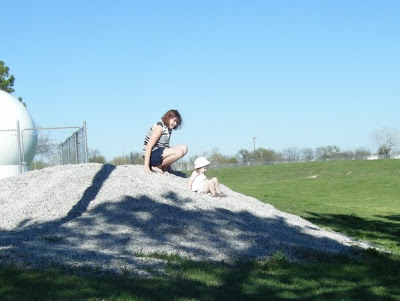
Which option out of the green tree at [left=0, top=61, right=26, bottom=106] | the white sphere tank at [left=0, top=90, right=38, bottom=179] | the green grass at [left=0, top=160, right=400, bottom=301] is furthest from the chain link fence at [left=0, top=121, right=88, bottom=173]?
the green tree at [left=0, top=61, right=26, bottom=106]

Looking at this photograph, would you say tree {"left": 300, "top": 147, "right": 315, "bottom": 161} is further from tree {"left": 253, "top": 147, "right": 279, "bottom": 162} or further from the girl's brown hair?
the girl's brown hair

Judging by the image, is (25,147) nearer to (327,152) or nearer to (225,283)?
(225,283)

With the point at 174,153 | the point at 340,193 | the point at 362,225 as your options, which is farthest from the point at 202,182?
the point at 340,193

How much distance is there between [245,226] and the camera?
30.8ft

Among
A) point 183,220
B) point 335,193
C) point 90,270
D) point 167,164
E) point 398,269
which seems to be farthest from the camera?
point 335,193

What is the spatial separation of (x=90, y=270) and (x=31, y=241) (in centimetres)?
180

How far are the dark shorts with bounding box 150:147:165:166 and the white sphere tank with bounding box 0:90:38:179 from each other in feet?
18.6

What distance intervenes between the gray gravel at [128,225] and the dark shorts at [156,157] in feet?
2.14

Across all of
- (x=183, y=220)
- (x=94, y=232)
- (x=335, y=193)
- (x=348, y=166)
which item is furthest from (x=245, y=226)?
(x=348, y=166)

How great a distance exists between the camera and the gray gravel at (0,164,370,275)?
714 cm

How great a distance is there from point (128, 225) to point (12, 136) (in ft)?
34.0

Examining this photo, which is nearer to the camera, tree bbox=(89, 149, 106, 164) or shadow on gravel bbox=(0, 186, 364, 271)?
shadow on gravel bbox=(0, 186, 364, 271)

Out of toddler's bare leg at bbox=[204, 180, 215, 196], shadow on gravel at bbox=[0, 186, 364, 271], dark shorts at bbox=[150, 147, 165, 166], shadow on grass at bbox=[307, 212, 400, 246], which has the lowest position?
shadow on grass at bbox=[307, 212, 400, 246]

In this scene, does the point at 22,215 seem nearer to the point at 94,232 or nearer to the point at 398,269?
the point at 94,232
